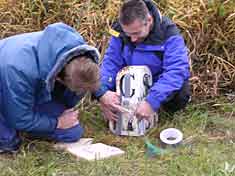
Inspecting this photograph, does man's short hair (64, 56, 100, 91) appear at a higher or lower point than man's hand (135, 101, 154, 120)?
higher

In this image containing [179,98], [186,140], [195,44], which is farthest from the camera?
[195,44]

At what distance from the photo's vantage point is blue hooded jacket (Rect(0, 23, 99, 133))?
130 inches

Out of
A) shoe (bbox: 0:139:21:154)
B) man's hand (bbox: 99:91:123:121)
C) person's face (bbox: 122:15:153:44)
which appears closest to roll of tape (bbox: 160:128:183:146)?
man's hand (bbox: 99:91:123:121)

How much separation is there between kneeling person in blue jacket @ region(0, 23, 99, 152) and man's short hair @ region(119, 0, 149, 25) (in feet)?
1.42

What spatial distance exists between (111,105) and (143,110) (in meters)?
0.22

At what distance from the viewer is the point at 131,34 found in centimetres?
386

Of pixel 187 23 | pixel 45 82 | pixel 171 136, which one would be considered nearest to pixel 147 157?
pixel 171 136

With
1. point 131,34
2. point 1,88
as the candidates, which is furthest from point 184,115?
point 1,88

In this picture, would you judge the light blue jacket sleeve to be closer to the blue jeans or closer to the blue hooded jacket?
the blue jeans

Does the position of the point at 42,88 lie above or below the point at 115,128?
above

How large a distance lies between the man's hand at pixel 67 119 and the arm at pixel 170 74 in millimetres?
461

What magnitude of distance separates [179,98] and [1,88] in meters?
1.20

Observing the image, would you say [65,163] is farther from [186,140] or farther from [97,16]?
[97,16]

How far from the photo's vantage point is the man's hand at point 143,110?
378 centimetres
